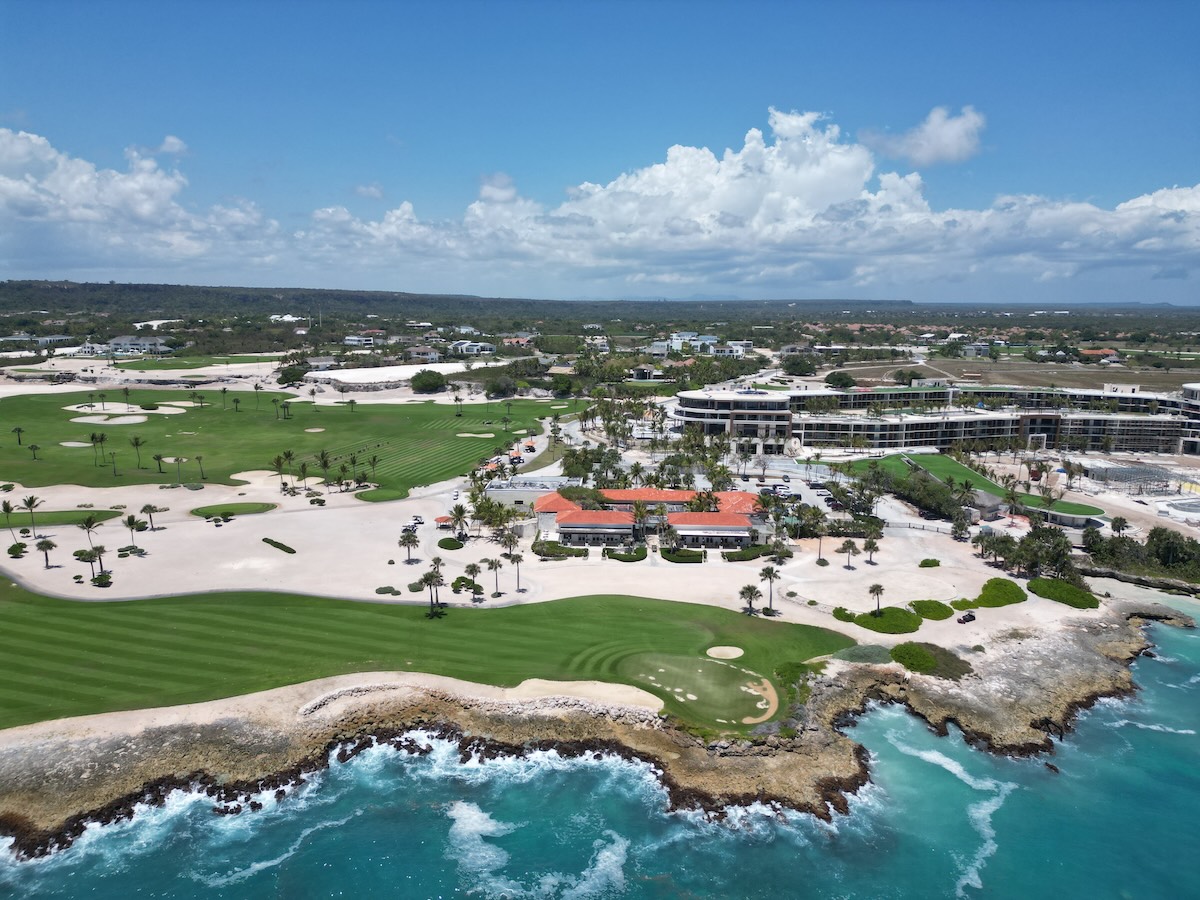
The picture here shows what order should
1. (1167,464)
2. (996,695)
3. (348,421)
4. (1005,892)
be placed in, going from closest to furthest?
1. (1005,892)
2. (996,695)
3. (1167,464)
4. (348,421)

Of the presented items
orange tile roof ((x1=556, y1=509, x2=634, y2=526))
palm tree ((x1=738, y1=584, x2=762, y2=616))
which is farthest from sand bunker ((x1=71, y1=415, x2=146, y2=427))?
palm tree ((x1=738, y1=584, x2=762, y2=616))

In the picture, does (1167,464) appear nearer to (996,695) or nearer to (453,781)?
(996,695)

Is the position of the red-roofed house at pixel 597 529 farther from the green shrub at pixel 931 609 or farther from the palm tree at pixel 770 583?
the green shrub at pixel 931 609

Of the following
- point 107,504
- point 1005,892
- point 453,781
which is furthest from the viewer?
point 107,504

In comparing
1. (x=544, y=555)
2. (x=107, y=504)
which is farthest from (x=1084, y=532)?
(x=107, y=504)

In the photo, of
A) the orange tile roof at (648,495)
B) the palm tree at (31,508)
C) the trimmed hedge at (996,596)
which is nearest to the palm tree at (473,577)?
the orange tile roof at (648,495)

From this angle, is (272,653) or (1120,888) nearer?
(1120,888)
